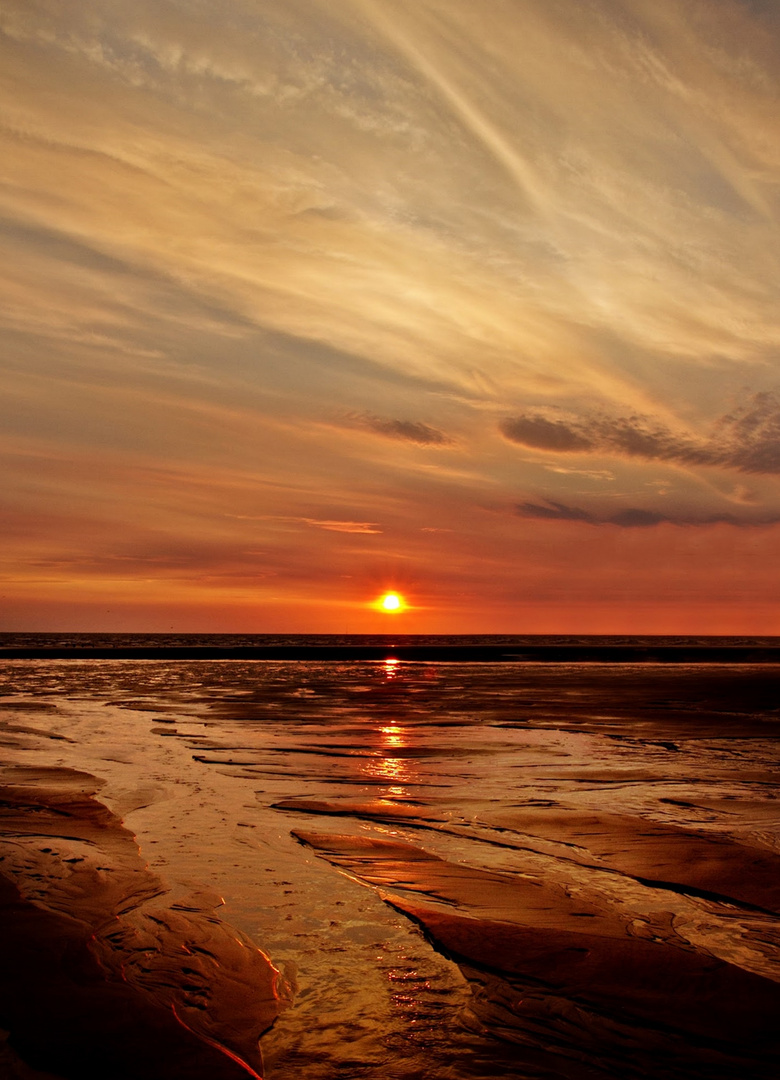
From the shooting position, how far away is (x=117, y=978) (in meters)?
5.41

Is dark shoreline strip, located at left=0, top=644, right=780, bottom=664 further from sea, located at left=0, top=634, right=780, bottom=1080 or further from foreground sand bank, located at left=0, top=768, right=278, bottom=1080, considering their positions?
foreground sand bank, located at left=0, top=768, right=278, bottom=1080

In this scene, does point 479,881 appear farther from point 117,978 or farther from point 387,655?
point 387,655

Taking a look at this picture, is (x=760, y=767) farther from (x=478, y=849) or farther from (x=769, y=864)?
(x=478, y=849)

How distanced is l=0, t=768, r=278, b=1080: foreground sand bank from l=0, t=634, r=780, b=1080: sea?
24 centimetres

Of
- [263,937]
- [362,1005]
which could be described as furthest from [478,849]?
[362,1005]

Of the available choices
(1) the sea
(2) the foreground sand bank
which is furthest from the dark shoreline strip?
(2) the foreground sand bank

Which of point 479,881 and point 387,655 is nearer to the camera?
point 479,881

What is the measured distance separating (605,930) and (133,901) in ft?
12.6

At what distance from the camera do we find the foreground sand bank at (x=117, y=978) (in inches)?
174

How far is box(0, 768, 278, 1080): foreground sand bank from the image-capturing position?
14.5 feet

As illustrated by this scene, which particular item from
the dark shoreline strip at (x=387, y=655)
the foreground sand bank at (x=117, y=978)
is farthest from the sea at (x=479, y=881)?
the dark shoreline strip at (x=387, y=655)

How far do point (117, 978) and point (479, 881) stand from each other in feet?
11.2

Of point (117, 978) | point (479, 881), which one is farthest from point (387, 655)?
point (117, 978)

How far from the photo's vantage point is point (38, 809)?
1049 centimetres
